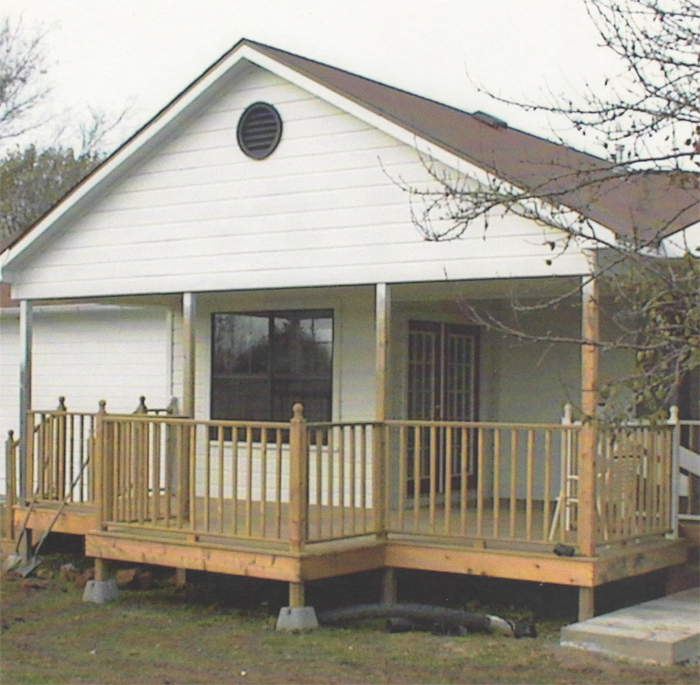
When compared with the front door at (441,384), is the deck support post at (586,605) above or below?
below

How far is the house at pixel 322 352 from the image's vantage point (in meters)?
9.68

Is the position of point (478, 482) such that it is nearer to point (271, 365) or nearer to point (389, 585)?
point (389, 585)

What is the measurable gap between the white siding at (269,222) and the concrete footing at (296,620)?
288 centimetres

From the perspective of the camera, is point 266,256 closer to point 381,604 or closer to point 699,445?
point 381,604

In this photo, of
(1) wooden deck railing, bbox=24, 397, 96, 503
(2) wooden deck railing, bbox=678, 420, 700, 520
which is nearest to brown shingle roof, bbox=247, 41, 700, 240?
(2) wooden deck railing, bbox=678, 420, 700, 520

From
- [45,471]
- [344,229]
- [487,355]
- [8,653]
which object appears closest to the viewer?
[8,653]

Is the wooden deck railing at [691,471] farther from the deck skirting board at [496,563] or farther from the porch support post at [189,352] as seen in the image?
the porch support post at [189,352]

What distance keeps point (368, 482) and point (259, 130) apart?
3657 mm

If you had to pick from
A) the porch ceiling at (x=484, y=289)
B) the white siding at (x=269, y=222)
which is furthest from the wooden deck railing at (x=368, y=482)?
the white siding at (x=269, y=222)

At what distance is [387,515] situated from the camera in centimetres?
1030

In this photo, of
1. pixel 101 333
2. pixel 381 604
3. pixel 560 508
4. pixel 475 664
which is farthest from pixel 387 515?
pixel 101 333

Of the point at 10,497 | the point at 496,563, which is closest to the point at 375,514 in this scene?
the point at 496,563

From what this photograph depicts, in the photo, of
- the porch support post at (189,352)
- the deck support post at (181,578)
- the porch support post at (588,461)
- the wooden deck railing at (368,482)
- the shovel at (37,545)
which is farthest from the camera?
the shovel at (37,545)

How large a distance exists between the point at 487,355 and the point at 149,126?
4429mm
